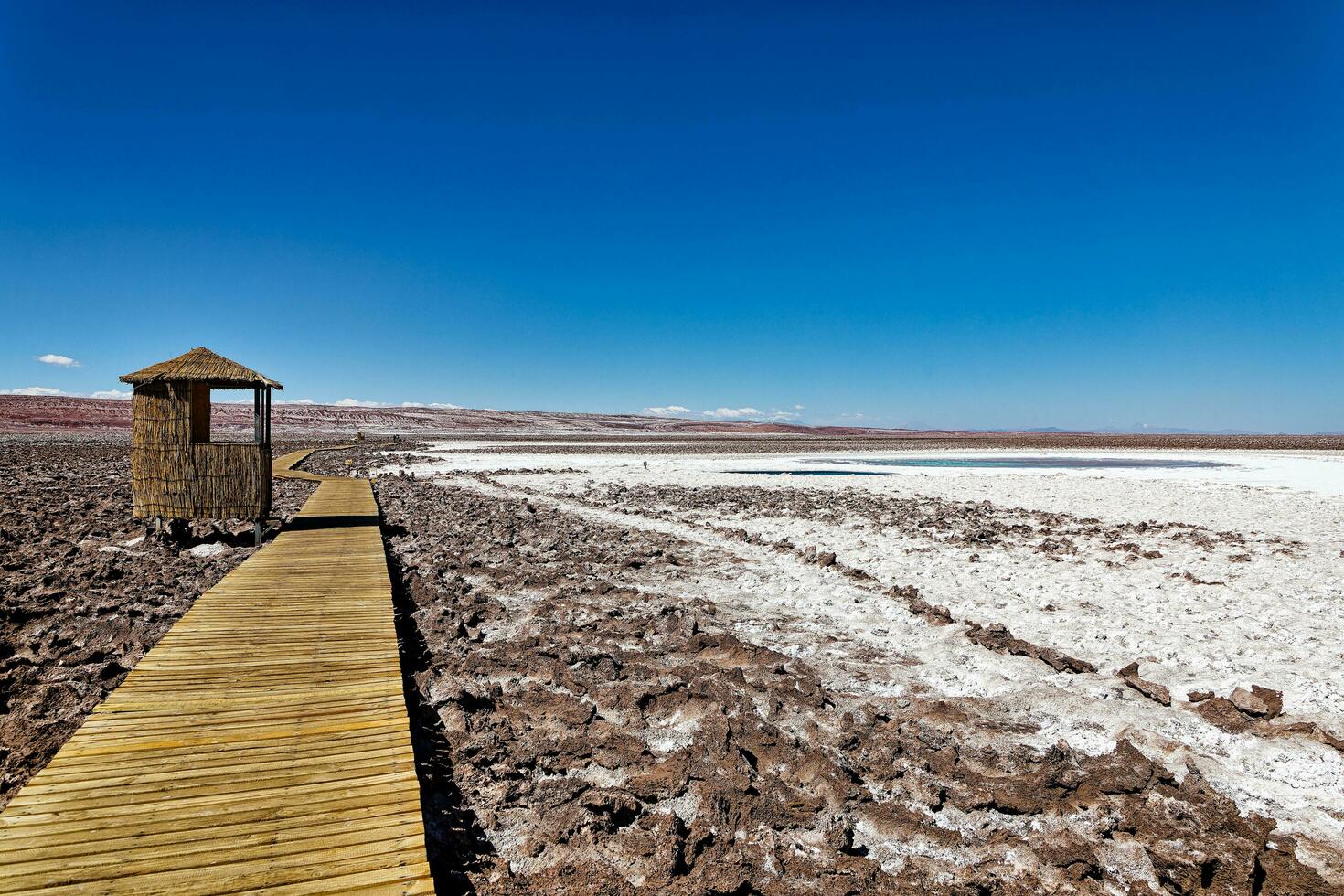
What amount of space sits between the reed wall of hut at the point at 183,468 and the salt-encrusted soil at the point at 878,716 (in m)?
2.68

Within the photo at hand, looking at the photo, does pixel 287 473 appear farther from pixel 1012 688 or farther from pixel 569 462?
pixel 1012 688

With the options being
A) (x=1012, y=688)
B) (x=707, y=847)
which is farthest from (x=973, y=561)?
(x=707, y=847)

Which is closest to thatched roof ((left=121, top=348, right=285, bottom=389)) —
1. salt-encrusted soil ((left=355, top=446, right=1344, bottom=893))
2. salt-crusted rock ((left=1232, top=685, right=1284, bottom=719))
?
salt-encrusted soil ((left=355, top=446, right=1344, bottom=893))

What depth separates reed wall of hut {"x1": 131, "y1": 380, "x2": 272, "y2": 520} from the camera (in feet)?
34.7

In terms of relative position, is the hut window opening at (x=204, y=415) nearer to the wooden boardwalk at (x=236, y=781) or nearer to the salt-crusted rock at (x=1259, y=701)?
the wooden boardwalk at (x=236, y=781)

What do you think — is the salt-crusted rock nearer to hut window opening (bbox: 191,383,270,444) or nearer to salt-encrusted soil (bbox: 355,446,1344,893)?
salt-encrusted soil (bbox: 355,446,1344,893)

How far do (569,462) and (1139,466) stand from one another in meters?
28.9

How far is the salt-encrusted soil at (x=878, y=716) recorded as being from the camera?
3.47 meters

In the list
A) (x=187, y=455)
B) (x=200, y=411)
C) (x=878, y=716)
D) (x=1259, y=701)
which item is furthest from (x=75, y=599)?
(x=1259, y=701)

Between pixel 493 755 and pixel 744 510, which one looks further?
pixel 744 510

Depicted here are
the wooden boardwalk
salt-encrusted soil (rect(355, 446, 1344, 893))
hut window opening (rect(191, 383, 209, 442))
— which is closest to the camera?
the wooden boardwalk

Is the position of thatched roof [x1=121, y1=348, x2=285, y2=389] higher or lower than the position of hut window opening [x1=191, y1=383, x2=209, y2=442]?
higher

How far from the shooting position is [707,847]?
11.6ft

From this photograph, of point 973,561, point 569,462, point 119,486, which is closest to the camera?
point 973,561
